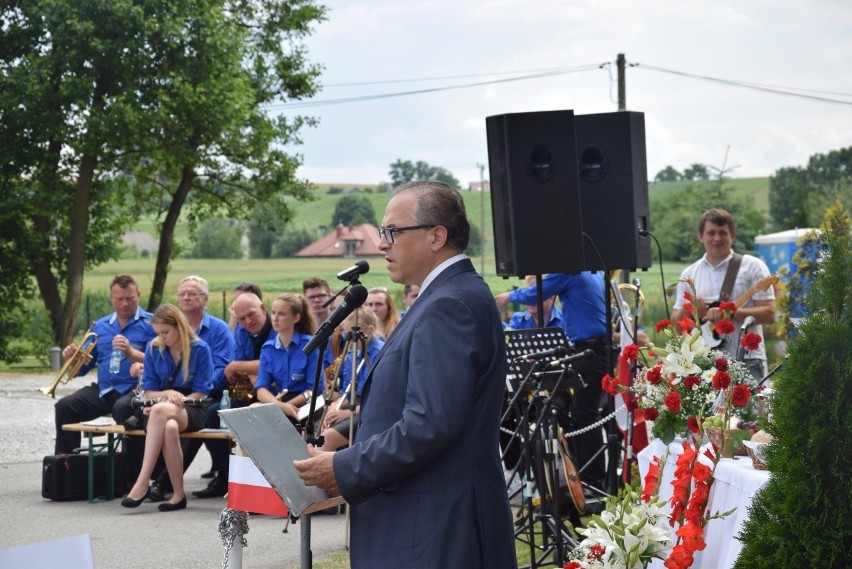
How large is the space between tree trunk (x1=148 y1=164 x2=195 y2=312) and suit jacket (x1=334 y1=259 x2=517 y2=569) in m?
26.8

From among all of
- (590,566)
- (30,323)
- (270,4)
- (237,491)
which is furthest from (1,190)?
(590,566)

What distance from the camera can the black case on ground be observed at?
9.51 meters

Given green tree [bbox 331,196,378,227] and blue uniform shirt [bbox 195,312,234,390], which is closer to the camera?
blue uniform shirt [bbox 195,312,234,390]

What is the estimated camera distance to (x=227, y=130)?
86.1ft

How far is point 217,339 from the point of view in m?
10.1

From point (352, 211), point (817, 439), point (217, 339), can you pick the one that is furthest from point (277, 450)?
point (352, 211)

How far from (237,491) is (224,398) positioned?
15.2ft

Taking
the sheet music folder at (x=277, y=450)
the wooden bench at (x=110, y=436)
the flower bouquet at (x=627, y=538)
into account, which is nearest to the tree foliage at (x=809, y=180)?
the wooden bench at (x=110, y=436)

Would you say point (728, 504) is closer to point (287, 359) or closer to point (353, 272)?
point (353, 272)

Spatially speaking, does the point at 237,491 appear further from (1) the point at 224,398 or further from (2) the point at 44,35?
(2) the point at 44,35

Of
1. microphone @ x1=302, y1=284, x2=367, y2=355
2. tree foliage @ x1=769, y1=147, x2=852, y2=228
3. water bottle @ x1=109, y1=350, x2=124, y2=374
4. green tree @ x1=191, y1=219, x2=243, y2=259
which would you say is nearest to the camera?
microphone @ x1=302, y1=284, x2=367, y2=355

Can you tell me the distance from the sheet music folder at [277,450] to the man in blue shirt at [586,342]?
5.12 m

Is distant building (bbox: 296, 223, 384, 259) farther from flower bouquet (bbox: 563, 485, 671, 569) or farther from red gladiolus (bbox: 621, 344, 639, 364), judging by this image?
flower bouquet (bbox: 563, 485, 671, 569)

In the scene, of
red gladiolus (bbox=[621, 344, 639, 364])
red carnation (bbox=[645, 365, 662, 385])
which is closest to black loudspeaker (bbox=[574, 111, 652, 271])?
red gladiolus (bbox=[621, 344, 639, 364])
